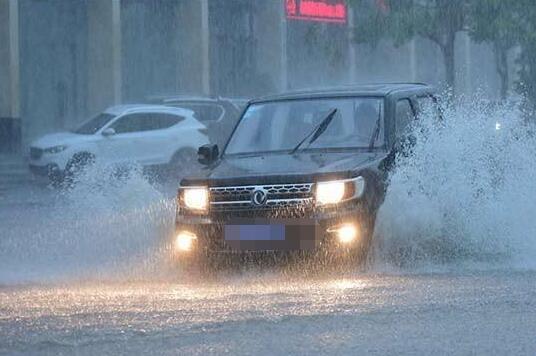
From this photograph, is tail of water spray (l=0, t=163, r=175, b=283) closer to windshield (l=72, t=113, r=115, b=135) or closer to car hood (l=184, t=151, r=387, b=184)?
car hood (l=184, t=151, r=387, b=184)

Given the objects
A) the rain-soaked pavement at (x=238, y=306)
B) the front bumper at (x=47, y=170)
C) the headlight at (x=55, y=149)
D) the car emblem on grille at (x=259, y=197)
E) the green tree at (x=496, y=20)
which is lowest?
the front bumper at (x=47, y=170)

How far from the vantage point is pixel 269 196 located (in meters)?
9.89

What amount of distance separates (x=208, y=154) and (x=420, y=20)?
18570 millimetres

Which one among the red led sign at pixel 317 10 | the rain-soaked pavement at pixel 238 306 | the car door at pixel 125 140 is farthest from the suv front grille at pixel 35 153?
the red led sign at pixel 317 10

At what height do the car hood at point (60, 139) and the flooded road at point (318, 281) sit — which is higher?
the car hood at point (60, 139)

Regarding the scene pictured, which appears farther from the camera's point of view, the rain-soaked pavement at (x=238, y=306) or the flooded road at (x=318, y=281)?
the flooded road at (x=318, y=281)

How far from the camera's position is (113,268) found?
1113cm

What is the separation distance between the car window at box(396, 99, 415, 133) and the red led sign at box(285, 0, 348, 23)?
23.7 m

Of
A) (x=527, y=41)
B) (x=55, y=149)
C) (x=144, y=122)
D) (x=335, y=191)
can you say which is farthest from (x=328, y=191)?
(x=527, y=41)

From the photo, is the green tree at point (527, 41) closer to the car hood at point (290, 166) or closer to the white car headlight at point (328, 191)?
the car hood at point (290, 166)

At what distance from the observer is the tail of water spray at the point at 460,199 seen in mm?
10656

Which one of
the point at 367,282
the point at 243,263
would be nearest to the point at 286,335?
the point at 367,282

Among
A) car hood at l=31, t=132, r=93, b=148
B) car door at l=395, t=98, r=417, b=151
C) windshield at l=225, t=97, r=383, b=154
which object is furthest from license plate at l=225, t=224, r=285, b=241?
car hood at l=31, t=132, r=93, b=148

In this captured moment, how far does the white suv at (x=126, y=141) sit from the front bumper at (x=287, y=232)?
12398 millimetres
